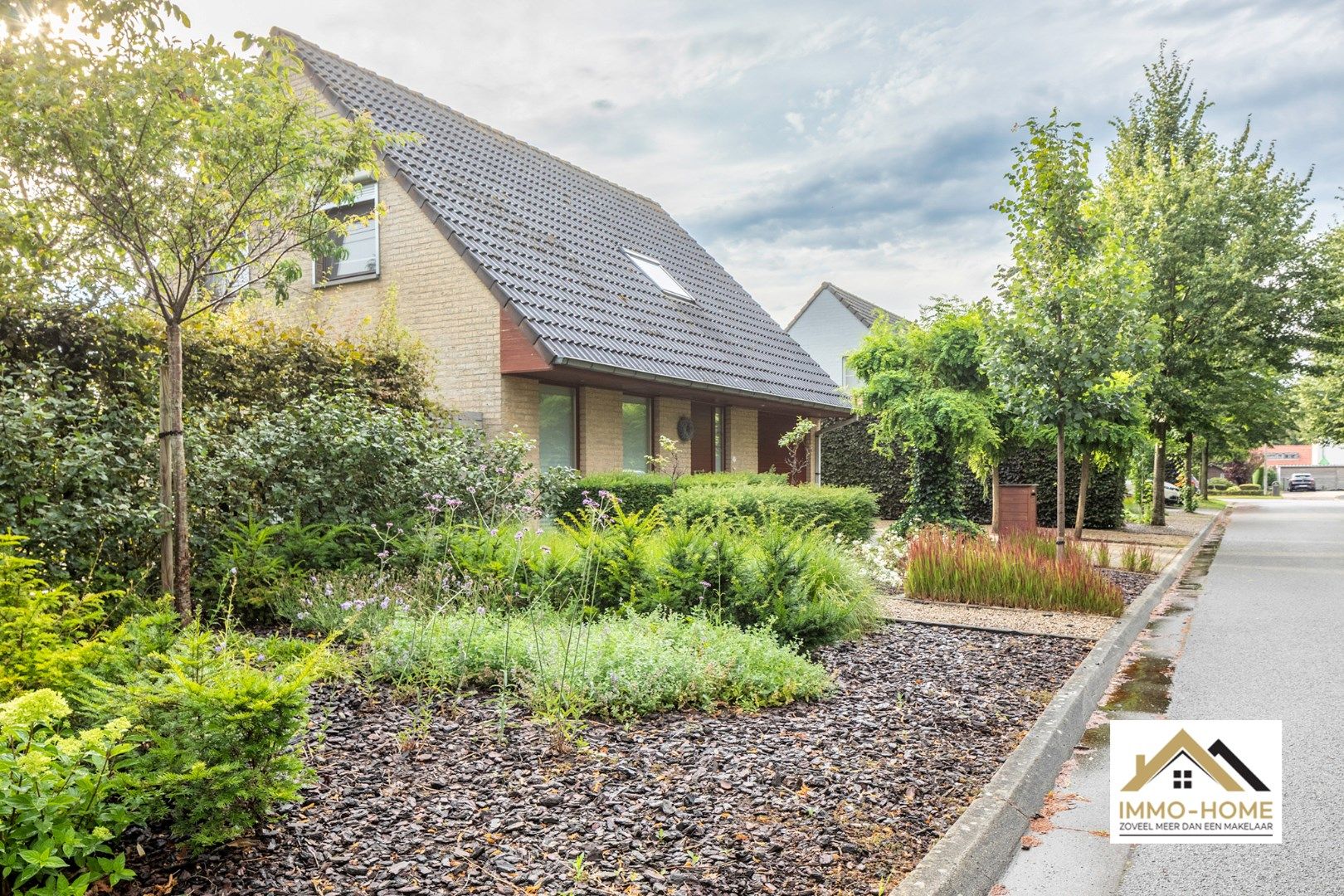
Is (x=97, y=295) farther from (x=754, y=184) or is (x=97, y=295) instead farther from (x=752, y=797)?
(x=754, y=184)

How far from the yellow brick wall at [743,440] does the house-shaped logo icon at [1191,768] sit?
12368 mm

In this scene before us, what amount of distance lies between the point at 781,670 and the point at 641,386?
8.76m

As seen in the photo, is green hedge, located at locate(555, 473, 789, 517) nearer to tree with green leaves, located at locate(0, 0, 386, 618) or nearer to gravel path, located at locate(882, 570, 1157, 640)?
gravel path, located at locate(882, 570, 1157, 640)

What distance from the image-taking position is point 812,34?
9.55 meters

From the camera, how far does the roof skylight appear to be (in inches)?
660

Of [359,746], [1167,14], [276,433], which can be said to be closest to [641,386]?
[276,433]

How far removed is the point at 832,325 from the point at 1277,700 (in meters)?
30.9

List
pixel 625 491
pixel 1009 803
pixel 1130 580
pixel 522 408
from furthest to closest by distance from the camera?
pixel 522 408, pixel 625 491, pixel 1130 580, pixel 1009 803

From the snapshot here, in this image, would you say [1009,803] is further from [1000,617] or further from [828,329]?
[828,329]

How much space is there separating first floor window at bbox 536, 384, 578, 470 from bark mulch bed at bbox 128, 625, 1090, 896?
26.4 feet

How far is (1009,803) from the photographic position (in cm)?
371

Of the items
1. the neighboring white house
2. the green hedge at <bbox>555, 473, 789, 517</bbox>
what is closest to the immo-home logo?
the green hedge at <bbox>555, 473, 789, 517</bbox>

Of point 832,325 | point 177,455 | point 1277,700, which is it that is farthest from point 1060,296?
point 832,325

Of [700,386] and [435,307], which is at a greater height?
[435,307]
